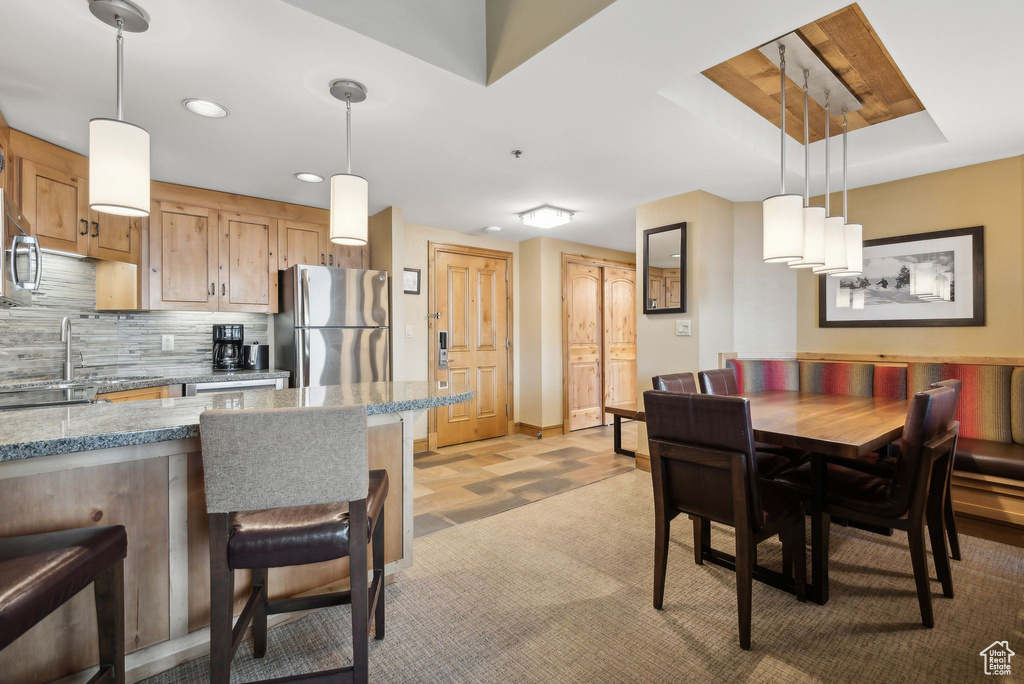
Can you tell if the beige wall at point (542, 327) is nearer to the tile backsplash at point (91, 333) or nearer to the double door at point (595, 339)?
the double door at point (595, 339)

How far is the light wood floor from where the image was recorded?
315cm

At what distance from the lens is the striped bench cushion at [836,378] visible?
3.16 meters

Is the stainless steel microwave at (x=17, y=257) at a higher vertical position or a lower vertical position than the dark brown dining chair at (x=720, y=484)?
higher

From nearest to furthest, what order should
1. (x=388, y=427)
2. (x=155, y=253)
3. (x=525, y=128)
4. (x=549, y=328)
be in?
(x=388, y=427) < (x=525, y=128) < (x=155, y=253) < (x=549, y=328)

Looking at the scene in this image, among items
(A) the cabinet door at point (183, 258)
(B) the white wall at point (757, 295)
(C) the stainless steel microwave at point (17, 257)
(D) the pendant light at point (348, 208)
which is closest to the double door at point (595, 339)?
(B) the white wall at point (757, 295)

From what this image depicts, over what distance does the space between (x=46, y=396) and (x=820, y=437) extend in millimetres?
3623

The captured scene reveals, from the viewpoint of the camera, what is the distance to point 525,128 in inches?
99.8

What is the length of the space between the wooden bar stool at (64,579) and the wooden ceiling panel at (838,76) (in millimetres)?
2967

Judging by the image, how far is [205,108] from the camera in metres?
2.27

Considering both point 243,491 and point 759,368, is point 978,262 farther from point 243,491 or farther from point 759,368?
point 243,491

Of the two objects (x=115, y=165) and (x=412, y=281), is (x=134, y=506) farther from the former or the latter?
(x=412, y=281)

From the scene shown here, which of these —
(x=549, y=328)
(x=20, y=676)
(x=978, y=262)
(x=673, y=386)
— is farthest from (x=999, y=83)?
(x=20, y=676)

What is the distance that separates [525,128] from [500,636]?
7.75 ft

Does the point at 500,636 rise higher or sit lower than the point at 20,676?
lower
